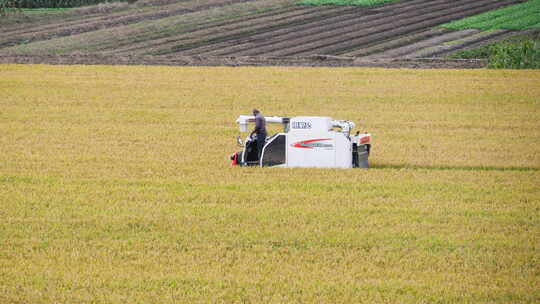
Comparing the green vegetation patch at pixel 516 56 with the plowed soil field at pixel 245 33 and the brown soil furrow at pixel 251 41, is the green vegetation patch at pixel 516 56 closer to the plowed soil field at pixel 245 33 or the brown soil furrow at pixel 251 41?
the plowed soil field at pixel 245 33

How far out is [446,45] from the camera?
46031 mm

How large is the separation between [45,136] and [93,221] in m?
10.7

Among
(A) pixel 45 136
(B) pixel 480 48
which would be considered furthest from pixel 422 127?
(B) pixel 480 48

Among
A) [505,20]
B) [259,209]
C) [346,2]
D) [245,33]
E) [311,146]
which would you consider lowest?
[259,209]

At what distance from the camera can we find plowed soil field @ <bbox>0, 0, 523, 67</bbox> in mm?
43969

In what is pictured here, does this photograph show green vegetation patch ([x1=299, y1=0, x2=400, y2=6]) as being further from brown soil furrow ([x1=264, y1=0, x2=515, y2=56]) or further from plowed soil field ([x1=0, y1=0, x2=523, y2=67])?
brown soil furrow ([x1=264, y1=0, x2=515, y2=56])

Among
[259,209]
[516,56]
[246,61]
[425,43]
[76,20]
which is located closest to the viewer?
[259,209]

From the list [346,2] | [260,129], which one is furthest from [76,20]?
[260,129]

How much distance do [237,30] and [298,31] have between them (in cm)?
369

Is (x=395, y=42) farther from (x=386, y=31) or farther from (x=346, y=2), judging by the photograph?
(x=346, y=2)

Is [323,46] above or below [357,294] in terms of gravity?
above

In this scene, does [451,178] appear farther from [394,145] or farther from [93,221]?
[93,221]

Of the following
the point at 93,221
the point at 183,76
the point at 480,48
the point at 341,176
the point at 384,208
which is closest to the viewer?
the point at 93,221

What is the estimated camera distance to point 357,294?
1066cm
